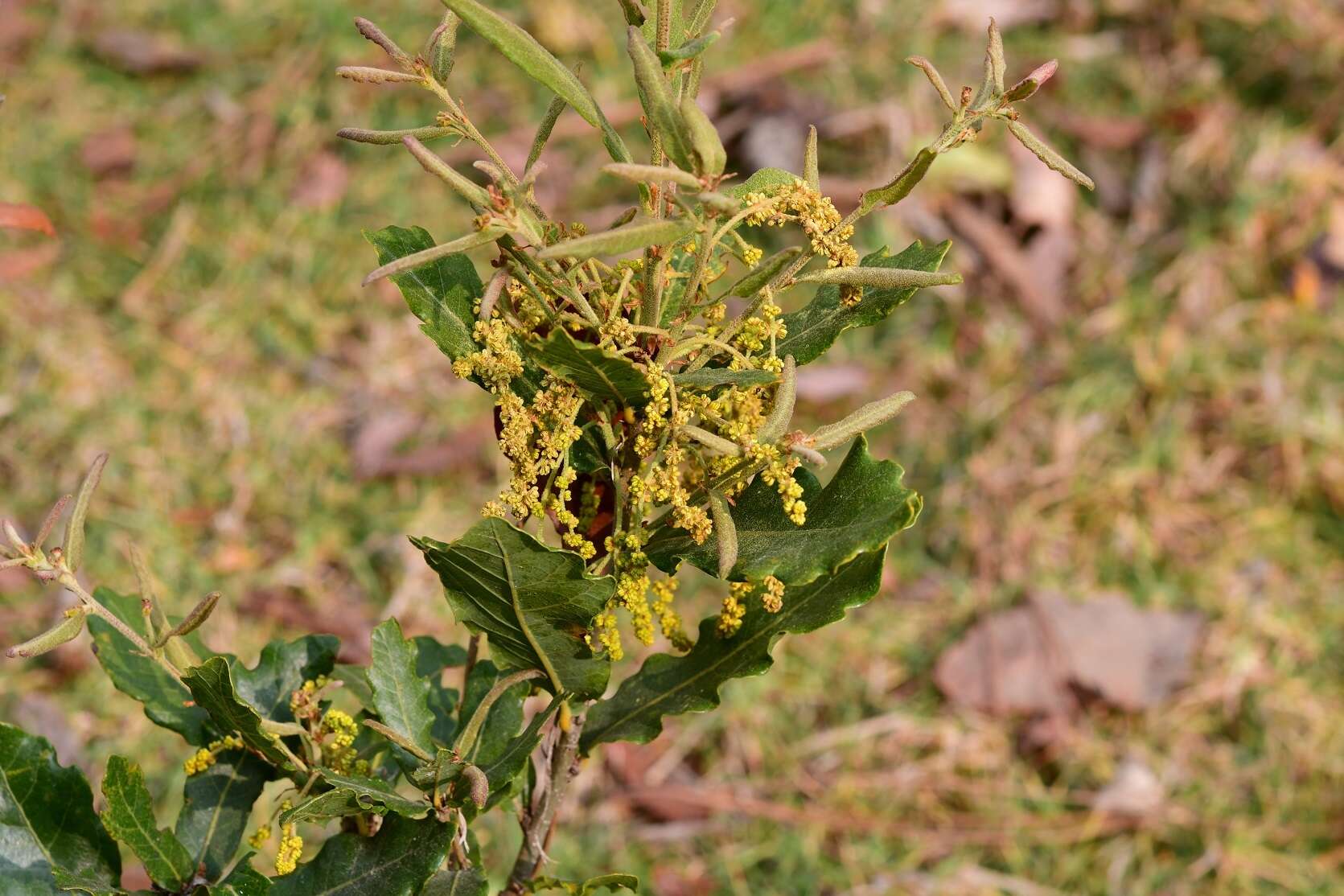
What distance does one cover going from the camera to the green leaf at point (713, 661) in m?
1.02

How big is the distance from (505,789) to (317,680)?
0.67 ft

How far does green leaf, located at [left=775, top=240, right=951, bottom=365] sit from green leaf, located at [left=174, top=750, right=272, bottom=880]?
25.6 inches

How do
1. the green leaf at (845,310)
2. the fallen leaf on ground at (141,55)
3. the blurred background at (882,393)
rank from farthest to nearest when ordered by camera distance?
the fallen leaf on ground at (141,55) < the blurred background at (882,393) < the green leaf at (845,310)

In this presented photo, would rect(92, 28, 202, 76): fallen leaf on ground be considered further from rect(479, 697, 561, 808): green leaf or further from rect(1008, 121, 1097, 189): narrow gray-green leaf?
rect(1008, 121, 1097, 189): narrow gray-green leaf

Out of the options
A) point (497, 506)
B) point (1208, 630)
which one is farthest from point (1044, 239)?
point (497, 506)

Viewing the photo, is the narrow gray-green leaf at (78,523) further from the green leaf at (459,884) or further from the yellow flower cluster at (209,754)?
the green leaf at (459,884)

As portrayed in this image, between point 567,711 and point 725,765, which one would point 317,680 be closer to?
point 567,711

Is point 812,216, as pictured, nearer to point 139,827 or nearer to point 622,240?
point 622,240

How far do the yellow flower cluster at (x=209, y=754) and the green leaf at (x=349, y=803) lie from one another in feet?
0.66

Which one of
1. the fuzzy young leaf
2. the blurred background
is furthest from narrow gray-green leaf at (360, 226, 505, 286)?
the blurred background

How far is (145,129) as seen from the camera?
3645 mm

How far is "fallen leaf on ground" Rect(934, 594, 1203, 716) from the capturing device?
9.28 feet

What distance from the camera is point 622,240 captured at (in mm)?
853

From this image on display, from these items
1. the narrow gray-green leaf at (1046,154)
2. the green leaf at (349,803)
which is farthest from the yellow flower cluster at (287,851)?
the narrow gray-green leaf at (1046,154)
